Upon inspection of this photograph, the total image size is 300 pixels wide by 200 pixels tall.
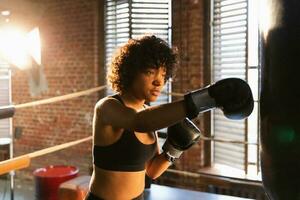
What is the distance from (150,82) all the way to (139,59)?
0.10m

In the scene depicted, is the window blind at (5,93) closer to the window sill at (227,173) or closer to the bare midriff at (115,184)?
the window sill at (227,173)

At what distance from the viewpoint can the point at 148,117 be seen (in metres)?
1.30

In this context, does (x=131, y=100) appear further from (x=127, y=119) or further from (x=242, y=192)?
(x=242, y=192)

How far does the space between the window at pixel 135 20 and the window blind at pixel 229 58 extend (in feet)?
1.79

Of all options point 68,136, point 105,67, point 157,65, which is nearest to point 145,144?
point 157,65

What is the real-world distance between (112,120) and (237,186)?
2.40 meters

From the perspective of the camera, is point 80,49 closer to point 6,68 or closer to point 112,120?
point 6,68

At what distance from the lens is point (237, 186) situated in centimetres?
349

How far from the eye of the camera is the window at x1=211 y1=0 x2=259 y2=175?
3480 millimetres

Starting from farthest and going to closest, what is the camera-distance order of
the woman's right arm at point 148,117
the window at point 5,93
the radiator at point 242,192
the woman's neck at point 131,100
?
the window at point 5,93 < the radiator at point 242,192 < the woman's neck at point 131,100 < the woman's right arm at point 148,117

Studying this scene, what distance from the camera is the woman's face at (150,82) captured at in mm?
1408

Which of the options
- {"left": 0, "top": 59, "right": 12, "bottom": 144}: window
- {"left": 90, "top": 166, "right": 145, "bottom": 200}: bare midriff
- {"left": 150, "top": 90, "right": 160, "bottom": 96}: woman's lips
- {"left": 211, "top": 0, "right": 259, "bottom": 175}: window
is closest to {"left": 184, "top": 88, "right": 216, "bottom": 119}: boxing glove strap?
{"left": 150, "top": 90, "right": 160, "bottom": 96}: woman's lips

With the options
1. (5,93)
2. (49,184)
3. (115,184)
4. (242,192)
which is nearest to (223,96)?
(115,184)

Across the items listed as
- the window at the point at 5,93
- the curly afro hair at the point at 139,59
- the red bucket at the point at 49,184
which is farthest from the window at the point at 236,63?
the window at the point at 5,93
